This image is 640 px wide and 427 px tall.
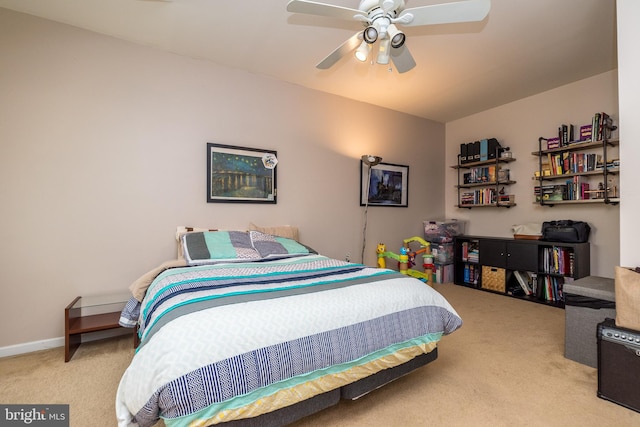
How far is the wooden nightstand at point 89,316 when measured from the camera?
86.8 inches

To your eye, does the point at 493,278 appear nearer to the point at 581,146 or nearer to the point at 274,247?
the point at 581,146

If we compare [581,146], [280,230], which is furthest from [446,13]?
[581,146]

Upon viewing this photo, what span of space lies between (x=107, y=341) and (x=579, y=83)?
5.84 metres

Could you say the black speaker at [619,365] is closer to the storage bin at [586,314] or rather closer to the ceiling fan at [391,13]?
the storage bin at [586,314]

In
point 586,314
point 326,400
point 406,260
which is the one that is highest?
point 406,260

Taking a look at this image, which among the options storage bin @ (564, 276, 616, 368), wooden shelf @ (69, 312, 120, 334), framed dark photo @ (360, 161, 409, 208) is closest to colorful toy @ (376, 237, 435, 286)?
framed dark photo @ (360, 161, 409, 208)

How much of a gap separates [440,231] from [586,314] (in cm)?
249

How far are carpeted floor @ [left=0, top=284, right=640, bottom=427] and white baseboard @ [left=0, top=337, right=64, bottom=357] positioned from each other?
66mm

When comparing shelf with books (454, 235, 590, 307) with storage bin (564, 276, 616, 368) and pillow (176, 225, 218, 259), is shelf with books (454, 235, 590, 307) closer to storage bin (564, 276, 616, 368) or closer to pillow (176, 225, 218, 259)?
storage bin (564, 276, 616, 368)

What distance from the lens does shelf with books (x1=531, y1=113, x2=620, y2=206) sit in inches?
125

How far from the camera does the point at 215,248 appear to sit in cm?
248

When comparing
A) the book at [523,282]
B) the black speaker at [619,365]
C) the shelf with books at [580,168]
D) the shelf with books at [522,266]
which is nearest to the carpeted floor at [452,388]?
the black speaker at [619,365]

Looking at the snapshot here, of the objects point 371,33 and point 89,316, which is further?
point 89,316

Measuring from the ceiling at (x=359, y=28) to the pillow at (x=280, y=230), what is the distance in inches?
69.1
